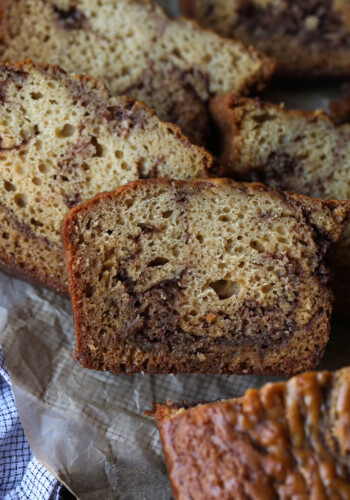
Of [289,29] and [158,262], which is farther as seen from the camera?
[289,29]

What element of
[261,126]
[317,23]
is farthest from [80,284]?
[317,23]

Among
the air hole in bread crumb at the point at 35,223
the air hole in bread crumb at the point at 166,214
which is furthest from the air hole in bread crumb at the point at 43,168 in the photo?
the air hole in bread crumb at the point at 166,214

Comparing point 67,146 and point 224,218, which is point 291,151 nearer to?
point 224,218

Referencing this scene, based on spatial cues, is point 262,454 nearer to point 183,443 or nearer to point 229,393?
point 183,443

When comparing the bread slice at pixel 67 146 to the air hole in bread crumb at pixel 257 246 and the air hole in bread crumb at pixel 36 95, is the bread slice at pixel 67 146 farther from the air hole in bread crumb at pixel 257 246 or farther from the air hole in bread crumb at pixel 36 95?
the air hole in bread crumb at pixel 257 246

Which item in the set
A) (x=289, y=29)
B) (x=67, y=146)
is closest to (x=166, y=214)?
(x=67, y=146)

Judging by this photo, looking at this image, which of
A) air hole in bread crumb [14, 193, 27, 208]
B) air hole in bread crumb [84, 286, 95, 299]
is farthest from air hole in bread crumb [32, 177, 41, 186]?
air hole in bread crumb [84, 286, 95, 299]
